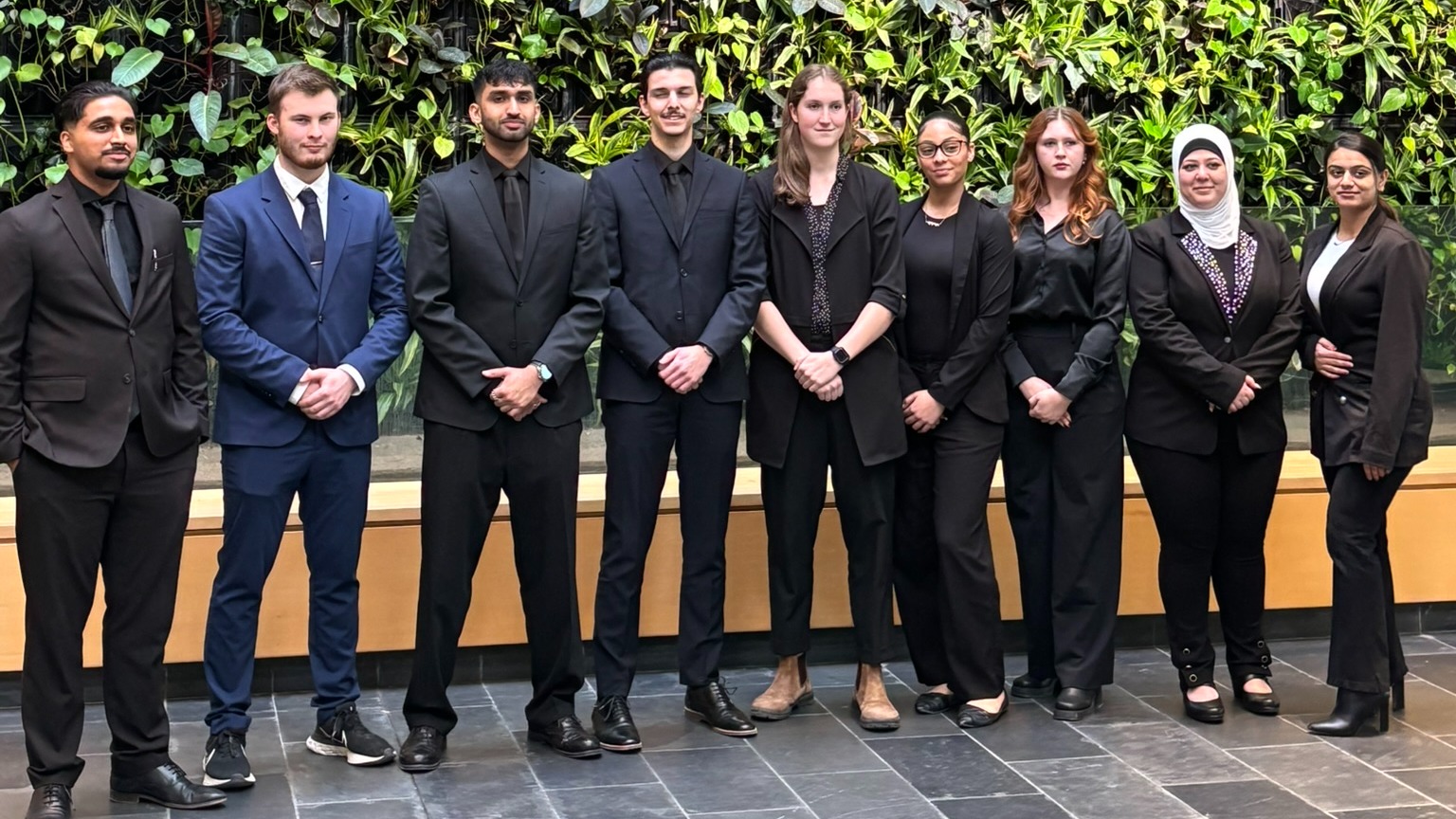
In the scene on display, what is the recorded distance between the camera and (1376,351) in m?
4.57

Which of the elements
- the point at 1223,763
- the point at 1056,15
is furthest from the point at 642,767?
the point at 1056,15

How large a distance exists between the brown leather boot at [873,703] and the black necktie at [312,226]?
185 centimetres

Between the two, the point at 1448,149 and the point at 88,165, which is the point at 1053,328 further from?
the point at 1448,149

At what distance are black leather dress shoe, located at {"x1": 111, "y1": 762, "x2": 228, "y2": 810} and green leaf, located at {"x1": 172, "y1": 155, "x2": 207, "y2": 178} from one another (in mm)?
2481

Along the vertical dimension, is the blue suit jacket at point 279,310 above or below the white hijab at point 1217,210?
below

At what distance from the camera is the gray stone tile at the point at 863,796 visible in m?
4.04

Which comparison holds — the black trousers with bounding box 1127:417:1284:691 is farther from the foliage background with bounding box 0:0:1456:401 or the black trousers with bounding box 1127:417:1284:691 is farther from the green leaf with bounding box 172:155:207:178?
the green leaf with bounding box 172:155:207:178

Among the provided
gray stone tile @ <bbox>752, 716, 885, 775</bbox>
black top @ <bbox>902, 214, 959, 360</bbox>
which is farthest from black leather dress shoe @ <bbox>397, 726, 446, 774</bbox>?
black top @ <bbox>902, 214, 959, 360</bbox>

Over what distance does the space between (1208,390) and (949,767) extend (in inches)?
48.9

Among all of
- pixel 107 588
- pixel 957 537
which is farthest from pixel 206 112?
pixel 957 537

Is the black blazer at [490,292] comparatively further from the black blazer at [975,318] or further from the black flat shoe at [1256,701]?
the black flat shoe at [1256,701]

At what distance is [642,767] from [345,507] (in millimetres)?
992

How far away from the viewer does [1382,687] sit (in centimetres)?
465

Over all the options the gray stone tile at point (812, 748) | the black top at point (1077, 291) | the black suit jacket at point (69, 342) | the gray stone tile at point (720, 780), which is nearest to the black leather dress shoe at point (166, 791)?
the black suit jacket at point (69, 342)
